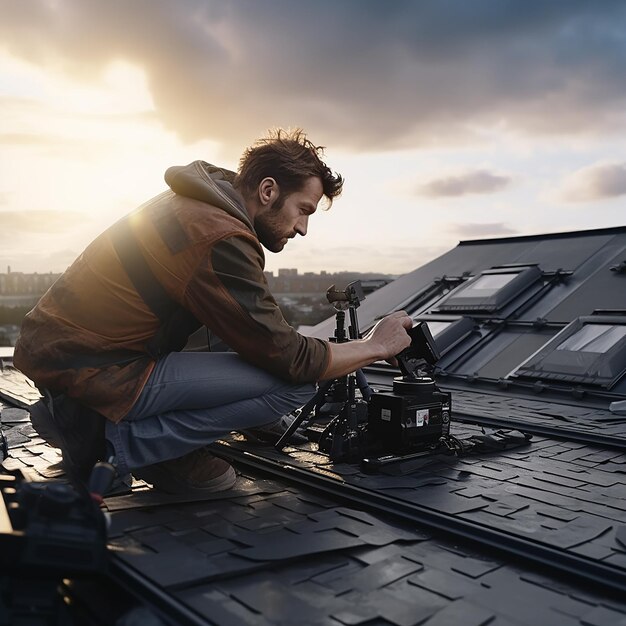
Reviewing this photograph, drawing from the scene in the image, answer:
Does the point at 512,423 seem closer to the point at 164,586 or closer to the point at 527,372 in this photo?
the point at 527,372

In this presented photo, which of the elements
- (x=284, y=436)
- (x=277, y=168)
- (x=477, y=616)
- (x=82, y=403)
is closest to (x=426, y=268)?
(x=284, y=436)

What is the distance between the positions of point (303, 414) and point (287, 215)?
1158mm

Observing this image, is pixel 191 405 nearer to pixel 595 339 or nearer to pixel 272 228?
pixel 272 228

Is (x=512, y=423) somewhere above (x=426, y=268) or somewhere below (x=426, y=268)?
below

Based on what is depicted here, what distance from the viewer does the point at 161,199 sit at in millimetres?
2908

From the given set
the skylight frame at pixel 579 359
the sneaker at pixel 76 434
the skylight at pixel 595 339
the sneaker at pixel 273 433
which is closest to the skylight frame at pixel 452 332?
the skylight frame at pixel 579 359

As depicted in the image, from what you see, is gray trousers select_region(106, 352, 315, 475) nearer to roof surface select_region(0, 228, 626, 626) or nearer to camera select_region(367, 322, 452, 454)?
roof surface select_region(0, 228, 626, 626)

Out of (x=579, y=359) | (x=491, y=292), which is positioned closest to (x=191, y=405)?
(x=579, y=359)

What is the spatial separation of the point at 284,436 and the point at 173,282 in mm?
1428

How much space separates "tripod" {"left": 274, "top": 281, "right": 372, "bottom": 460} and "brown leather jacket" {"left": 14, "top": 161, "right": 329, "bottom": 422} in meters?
0.83

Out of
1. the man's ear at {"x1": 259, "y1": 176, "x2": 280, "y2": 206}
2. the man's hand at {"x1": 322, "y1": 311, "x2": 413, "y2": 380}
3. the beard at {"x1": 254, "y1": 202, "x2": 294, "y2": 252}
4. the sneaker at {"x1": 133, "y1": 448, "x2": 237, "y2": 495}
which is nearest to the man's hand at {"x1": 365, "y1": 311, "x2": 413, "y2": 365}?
the man's hand at {"x1": 322, "y1": 311, "x2": 413, "y2": 380}

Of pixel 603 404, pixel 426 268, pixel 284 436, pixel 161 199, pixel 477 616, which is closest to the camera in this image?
pixel 477 616

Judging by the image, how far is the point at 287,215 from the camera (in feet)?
10.1

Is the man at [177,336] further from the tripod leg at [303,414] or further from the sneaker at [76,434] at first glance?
the tripod leg at [303,414]
